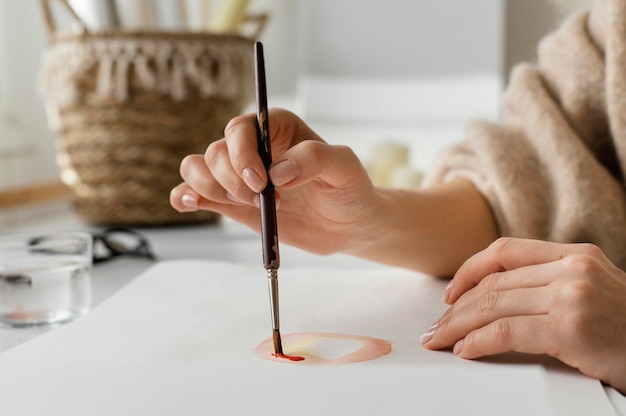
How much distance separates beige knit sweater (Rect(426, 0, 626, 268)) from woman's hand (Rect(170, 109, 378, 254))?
16 centimetres

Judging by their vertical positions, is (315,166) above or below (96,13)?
below

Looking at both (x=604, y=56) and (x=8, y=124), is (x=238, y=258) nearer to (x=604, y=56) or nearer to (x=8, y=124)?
(x=604, y=56)

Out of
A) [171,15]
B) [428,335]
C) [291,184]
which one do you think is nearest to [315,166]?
[291,184]

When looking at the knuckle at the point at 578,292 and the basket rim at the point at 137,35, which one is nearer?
the knuckle at the point at 578,292

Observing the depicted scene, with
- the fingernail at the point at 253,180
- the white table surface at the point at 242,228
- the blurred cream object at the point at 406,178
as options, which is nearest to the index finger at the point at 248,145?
the fingernail at the point at 253,180

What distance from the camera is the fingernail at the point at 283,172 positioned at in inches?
18.6

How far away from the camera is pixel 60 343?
0.49 m

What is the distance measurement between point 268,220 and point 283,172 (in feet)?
0.10

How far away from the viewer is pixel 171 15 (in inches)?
44.8

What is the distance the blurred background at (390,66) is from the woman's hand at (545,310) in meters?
0.90

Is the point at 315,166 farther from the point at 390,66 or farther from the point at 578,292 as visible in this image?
the point at 390,66

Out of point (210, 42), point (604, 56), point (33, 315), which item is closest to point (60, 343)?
point (33, 315)

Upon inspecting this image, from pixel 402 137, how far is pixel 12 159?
2.23ft

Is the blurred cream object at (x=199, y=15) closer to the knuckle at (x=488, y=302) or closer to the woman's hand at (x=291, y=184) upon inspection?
the woman's hand at (x=291, y=184)
